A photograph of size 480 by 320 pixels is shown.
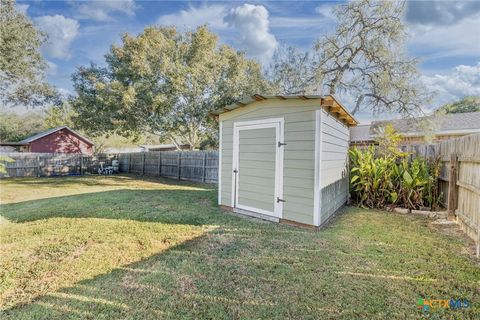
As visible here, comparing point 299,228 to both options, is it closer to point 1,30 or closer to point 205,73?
point 205,73

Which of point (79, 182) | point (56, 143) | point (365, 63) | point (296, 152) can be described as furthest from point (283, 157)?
point (56, 143)

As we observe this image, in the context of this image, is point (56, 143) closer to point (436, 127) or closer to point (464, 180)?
point (464, 180)

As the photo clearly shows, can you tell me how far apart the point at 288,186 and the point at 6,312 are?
383cm

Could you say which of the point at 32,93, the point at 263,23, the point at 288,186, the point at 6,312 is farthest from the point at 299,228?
the point at 32,93

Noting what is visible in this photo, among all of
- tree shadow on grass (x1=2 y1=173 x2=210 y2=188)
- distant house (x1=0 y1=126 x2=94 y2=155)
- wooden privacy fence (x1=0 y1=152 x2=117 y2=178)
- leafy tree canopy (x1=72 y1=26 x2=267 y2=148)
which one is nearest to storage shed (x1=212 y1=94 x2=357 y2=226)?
tree shadow on grass (x1=2 y1=173 x2=210 y2=188)

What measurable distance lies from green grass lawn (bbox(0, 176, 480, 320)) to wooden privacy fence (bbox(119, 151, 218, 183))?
607 cm

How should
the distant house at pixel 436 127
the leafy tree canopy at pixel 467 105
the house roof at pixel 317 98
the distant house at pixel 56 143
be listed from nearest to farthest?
the house roof at pixel 317 98, the distant house at pixel 436 127, the distant house at pixel 56 143, the leafy tree canopy at pixel 467 105

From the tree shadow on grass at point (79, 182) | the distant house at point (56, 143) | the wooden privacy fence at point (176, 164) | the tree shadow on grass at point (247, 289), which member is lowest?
the tree shadow on grass at point (79, 182)

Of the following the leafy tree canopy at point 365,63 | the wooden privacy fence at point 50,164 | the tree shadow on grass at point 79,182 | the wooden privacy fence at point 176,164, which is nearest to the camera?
the leafy tree canopy at point 365,63

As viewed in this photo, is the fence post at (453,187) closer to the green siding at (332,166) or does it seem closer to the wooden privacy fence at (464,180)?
A: the wooden privacy fence at (464,180)

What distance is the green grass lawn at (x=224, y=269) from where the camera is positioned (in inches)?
80.6

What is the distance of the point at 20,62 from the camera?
12.1 metres

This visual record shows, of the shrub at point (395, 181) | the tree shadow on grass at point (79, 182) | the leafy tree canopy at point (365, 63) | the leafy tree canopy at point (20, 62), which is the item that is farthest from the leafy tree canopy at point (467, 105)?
the leafy tree canopy at point (20, 62)

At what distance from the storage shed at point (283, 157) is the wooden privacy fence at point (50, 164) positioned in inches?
518
